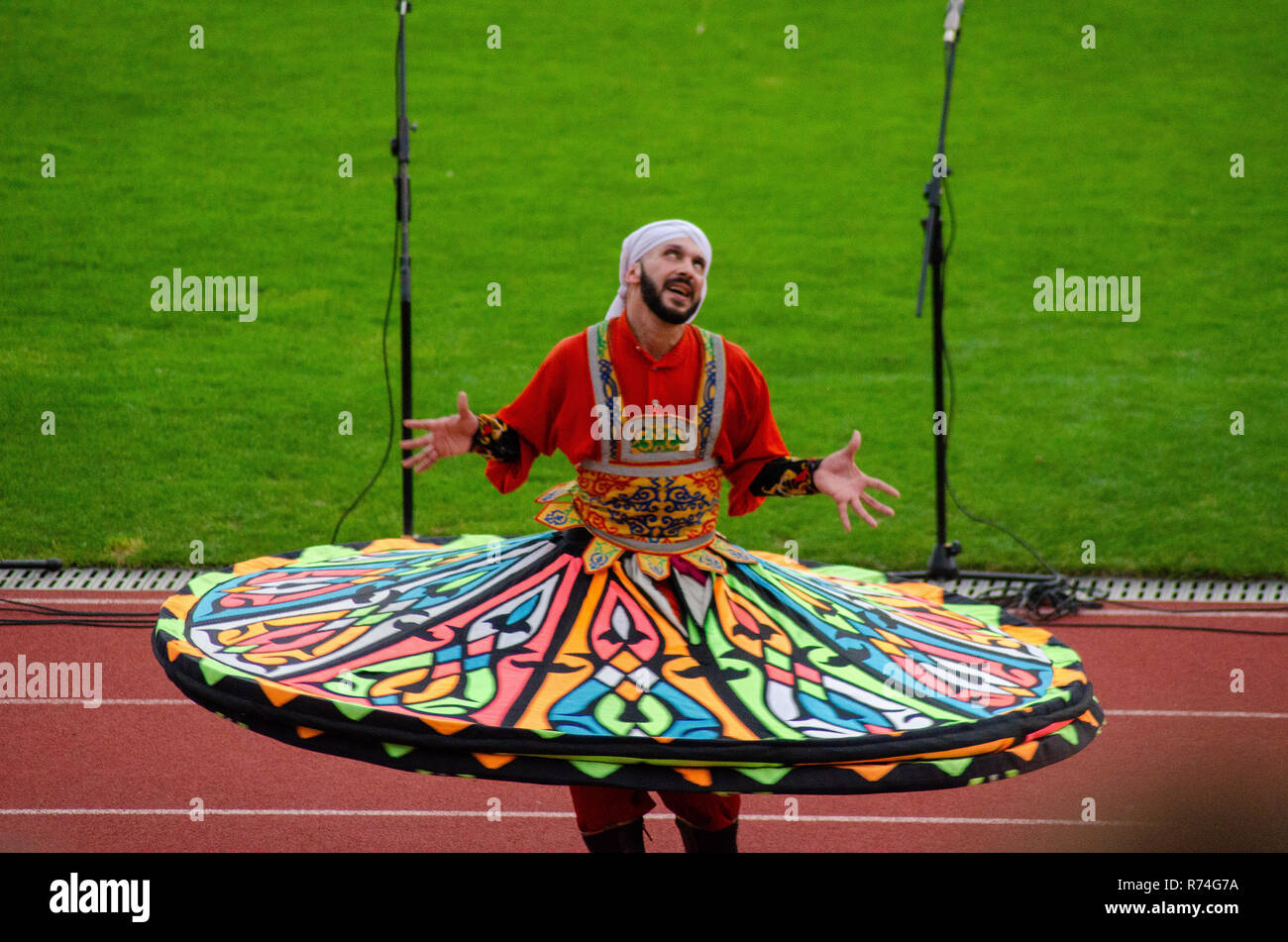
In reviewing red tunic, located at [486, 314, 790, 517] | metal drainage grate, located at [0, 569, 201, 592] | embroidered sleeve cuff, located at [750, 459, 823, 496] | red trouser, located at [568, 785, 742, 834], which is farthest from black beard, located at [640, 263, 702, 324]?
metal drainage grate, located at [0, 569, 201, 592]

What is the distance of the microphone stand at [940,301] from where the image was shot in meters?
6.05

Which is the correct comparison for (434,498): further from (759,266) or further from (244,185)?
(244,185)

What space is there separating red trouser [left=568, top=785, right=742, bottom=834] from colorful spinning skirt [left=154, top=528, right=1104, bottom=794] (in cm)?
51

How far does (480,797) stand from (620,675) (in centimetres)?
192

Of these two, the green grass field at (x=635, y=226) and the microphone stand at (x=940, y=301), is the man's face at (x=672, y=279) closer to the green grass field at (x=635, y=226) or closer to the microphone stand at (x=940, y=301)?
the microphone stand at (x=940, y=301)

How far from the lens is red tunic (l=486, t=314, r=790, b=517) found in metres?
3.88

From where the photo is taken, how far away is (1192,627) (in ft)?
22.5

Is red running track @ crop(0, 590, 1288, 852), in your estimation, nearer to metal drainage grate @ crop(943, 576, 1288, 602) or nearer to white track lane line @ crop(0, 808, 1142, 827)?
white track lane line @ crop(0, 808, 1142, 827)

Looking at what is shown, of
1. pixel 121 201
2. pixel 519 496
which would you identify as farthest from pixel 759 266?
pixel 121 201

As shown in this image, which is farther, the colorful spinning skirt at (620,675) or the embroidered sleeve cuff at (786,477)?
the embroidered sleeve cuff at (786,477)

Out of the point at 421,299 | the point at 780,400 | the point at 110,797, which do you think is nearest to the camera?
the point at 110,797

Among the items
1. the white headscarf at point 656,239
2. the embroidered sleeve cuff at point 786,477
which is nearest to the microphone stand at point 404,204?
the white headscarf at point 656,239

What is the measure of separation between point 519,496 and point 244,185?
616 centimetres

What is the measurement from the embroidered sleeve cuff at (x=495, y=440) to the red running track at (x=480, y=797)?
150 cm
